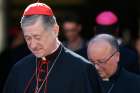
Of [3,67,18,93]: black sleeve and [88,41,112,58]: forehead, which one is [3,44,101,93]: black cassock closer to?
[3,67,18,93]: black sleeve

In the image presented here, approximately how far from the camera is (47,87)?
678 centimetres

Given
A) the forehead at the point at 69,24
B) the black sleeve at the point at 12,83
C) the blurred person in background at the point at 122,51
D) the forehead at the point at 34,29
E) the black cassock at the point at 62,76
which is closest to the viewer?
the forehead at the point at 34,29

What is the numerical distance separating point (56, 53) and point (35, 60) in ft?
0.90

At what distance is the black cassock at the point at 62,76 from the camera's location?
671cm

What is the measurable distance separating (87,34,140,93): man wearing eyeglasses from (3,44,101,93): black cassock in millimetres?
696

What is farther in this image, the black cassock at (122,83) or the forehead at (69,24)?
the forehead at (69,24)

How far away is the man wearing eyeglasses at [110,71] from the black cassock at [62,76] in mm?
696

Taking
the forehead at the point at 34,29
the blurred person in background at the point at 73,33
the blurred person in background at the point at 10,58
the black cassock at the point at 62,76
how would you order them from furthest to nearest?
the blurred person in background at the point at 73,33, the blurred person in background at the point at 10,58, the black cassock at the point at 62,76, the forehead at the point at 34,29

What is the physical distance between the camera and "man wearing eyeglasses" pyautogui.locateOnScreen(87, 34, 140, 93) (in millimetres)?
7523

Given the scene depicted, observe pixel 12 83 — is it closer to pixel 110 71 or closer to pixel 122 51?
pixel 110 71

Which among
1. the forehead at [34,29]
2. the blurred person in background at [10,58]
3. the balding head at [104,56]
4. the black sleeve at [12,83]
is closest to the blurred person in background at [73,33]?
the blurred person in background at [10,58]

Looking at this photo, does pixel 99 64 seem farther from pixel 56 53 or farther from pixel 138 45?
pixel 138 45

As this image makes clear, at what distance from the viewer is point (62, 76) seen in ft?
22.1

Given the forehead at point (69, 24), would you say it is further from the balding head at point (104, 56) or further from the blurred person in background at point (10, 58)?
the balding head at point (104, 56)
